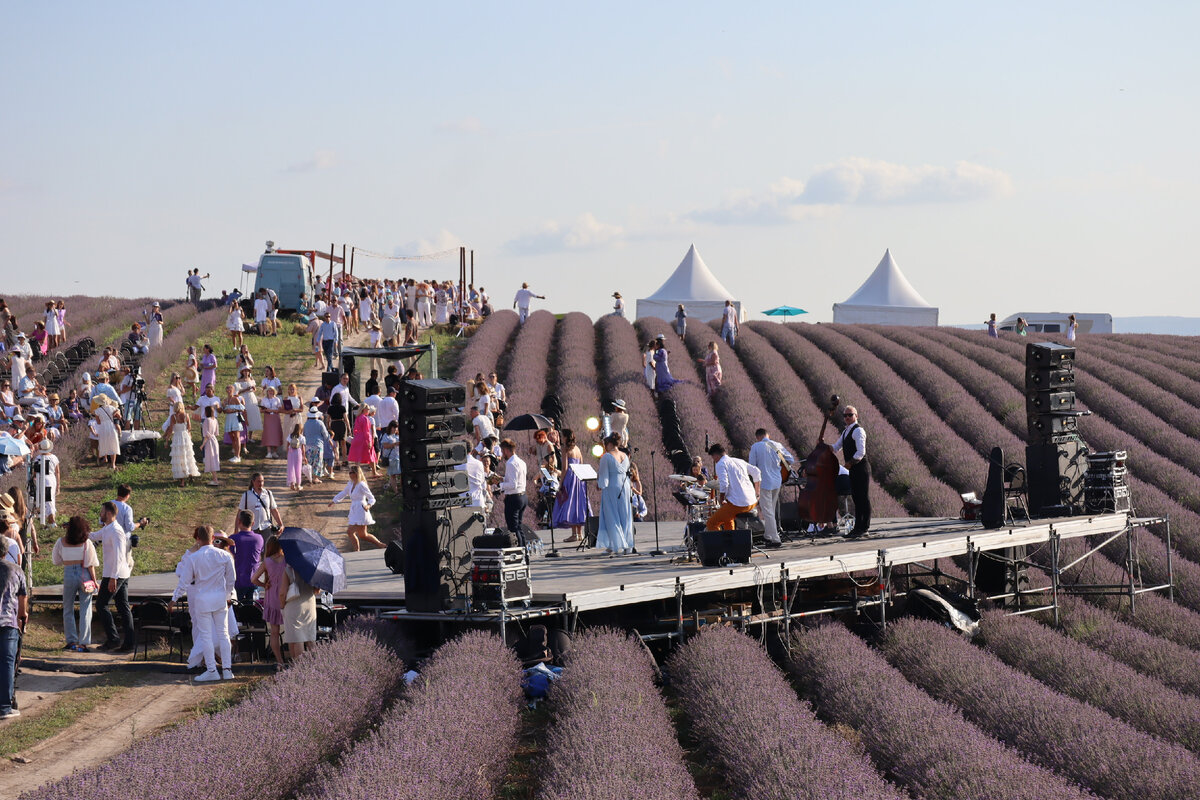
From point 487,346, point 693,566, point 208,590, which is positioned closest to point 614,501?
point 693,566

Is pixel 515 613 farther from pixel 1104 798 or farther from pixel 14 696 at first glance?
pixel 1104 798

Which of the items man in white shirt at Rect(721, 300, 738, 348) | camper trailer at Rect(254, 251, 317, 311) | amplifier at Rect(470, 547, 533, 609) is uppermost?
camper trailer at Rect(254, 251, 317, 311)

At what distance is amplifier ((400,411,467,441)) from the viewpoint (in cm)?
1193

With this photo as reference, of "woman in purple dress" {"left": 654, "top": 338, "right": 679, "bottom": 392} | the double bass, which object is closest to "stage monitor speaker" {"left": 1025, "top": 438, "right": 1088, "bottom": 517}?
the double bass

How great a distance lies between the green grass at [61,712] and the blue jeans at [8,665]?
0.63ft

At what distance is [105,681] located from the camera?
11664mm

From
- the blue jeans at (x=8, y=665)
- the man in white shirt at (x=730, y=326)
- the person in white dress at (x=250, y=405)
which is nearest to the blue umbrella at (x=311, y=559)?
the blue jeans at (x=8, y=665)

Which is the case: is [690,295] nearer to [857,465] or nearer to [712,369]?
[712,369]

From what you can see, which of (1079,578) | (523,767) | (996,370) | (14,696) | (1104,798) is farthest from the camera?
(996,370)

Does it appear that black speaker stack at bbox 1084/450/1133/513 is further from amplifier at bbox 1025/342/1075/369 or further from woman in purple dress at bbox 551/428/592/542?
woman in purple dress at bbox 551/428/592/542

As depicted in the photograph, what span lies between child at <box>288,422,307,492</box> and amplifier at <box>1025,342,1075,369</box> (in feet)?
Result: 35.9

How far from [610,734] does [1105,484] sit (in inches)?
400

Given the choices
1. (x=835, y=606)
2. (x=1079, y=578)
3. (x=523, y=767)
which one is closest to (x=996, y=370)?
(x=1079, y=578)

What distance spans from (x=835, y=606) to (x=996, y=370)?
15845mm
